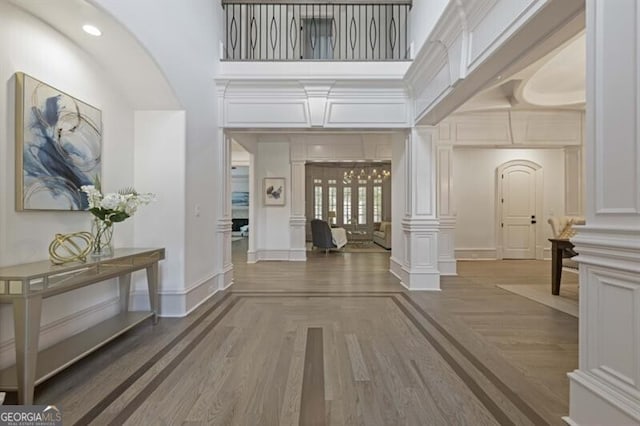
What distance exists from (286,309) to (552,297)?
3.40m

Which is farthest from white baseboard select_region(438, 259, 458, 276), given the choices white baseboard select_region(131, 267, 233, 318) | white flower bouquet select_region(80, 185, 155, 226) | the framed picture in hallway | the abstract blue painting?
the abstract blue painting

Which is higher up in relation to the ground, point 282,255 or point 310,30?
point 310,30

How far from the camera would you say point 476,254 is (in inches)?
322

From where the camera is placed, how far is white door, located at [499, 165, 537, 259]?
816 centimetres

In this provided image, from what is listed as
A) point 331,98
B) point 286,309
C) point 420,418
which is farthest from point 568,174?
point 420,418

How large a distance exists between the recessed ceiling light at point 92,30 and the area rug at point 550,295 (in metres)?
5.09

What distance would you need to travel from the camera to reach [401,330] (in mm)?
3244

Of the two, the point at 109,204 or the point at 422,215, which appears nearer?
the point at 109,204

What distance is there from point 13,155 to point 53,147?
1.10ft

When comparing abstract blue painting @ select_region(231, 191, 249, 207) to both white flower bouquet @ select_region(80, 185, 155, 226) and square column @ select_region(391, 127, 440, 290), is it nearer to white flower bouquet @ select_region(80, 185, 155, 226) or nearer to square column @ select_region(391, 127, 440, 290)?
square column @ select_region(391, 127, 440, 290)

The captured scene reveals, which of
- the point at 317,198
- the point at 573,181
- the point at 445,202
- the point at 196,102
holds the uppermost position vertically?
the point at 196,102

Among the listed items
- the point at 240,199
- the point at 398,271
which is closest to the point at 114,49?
the point at 398,271

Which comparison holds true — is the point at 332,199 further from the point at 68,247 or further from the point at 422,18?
the point at 68,247

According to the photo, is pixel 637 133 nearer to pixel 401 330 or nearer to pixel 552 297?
pixel 401 330
